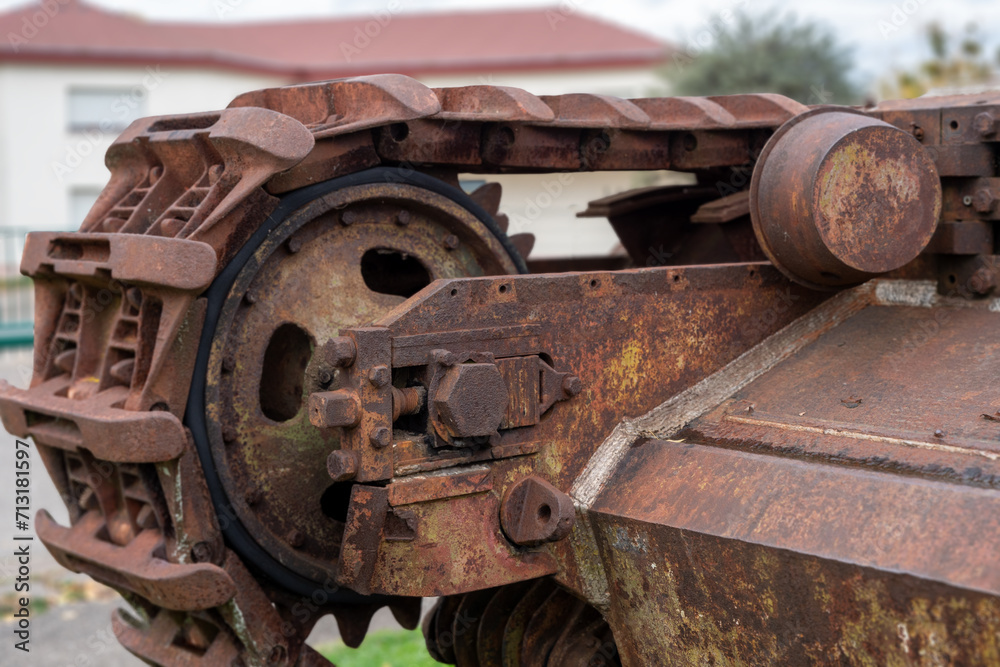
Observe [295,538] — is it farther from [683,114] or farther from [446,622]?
[683,114]

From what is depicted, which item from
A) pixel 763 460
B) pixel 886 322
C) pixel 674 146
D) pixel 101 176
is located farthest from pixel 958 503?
pixel 101 176

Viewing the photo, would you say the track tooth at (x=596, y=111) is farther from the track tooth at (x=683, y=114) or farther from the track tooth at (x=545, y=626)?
the track tooth at (x=545, y=626)

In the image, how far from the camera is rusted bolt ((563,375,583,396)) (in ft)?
10.5

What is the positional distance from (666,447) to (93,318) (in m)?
1.82

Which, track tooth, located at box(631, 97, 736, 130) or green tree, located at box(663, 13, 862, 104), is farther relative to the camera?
green tree, located at box(663, 13, 862, 104)

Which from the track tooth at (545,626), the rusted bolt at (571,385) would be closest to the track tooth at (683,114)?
the rusted bolt at (571,385)

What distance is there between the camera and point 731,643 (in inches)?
115

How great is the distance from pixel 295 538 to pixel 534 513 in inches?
32.0

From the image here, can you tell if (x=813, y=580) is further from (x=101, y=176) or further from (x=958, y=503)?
(x=101, y=176)

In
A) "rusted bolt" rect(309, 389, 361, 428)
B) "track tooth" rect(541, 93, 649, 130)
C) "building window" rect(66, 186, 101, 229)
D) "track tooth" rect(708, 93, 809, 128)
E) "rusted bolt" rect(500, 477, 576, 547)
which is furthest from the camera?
"building window" rect(66, 186, 101, 229)

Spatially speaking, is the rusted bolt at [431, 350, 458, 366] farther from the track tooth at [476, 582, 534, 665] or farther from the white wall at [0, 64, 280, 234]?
the white wall at [0, 64, 280, 234]

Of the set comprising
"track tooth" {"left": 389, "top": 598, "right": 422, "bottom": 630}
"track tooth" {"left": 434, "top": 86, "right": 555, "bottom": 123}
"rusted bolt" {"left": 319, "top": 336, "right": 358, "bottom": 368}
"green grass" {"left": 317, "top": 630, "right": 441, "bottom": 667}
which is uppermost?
"track tooth" {"left": 434, "top": 86, "right": 555, "bottom": 123}

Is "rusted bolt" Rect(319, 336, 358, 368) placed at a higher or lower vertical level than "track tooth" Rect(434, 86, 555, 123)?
lower

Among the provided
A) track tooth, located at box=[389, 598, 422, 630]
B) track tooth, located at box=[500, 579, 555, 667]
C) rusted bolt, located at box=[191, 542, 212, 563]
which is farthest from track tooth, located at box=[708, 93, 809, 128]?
rusted bolt, located at box=[191, 542, 212, 563]
